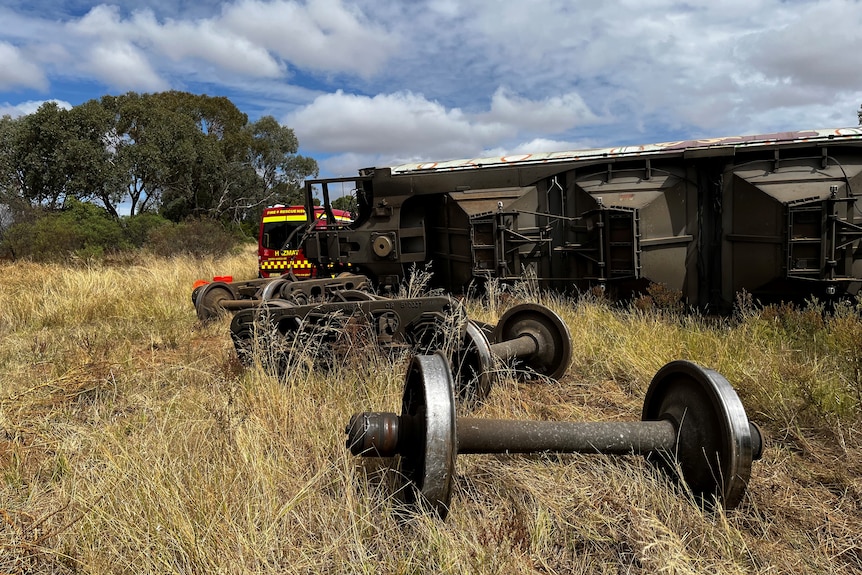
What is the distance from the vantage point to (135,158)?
29.5 m

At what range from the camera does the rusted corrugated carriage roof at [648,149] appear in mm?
6887

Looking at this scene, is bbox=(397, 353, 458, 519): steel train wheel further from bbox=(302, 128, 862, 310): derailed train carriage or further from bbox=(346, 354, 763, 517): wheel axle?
bbox=(302, 128, 862, 310): derailed train carriage

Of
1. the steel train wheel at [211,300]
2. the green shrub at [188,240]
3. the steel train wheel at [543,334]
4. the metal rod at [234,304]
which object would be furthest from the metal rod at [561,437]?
the green shrub at [188,240]

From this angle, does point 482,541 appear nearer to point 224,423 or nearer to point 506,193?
point 224,423

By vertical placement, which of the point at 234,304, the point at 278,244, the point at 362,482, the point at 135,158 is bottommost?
the point at 362,482

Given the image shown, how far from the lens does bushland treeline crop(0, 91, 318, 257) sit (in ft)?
89.0

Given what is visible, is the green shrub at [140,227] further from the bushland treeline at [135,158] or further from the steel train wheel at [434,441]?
the steel train wheel at [434,441]

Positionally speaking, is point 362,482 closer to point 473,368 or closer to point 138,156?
point 473,368

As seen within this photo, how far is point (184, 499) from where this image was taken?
249 centimetres

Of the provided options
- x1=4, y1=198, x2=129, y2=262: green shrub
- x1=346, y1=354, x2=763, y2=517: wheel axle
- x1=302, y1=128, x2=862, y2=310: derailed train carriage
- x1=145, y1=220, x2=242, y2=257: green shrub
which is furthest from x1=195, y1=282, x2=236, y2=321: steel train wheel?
x1=145, y1=220, x2=242, y2=257: green shrub

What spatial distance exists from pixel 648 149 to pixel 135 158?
29402 millimetres

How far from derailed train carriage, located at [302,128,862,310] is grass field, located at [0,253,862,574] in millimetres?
1847

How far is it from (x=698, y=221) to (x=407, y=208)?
4.51 meters

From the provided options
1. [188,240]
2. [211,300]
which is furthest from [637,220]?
[188,240]
